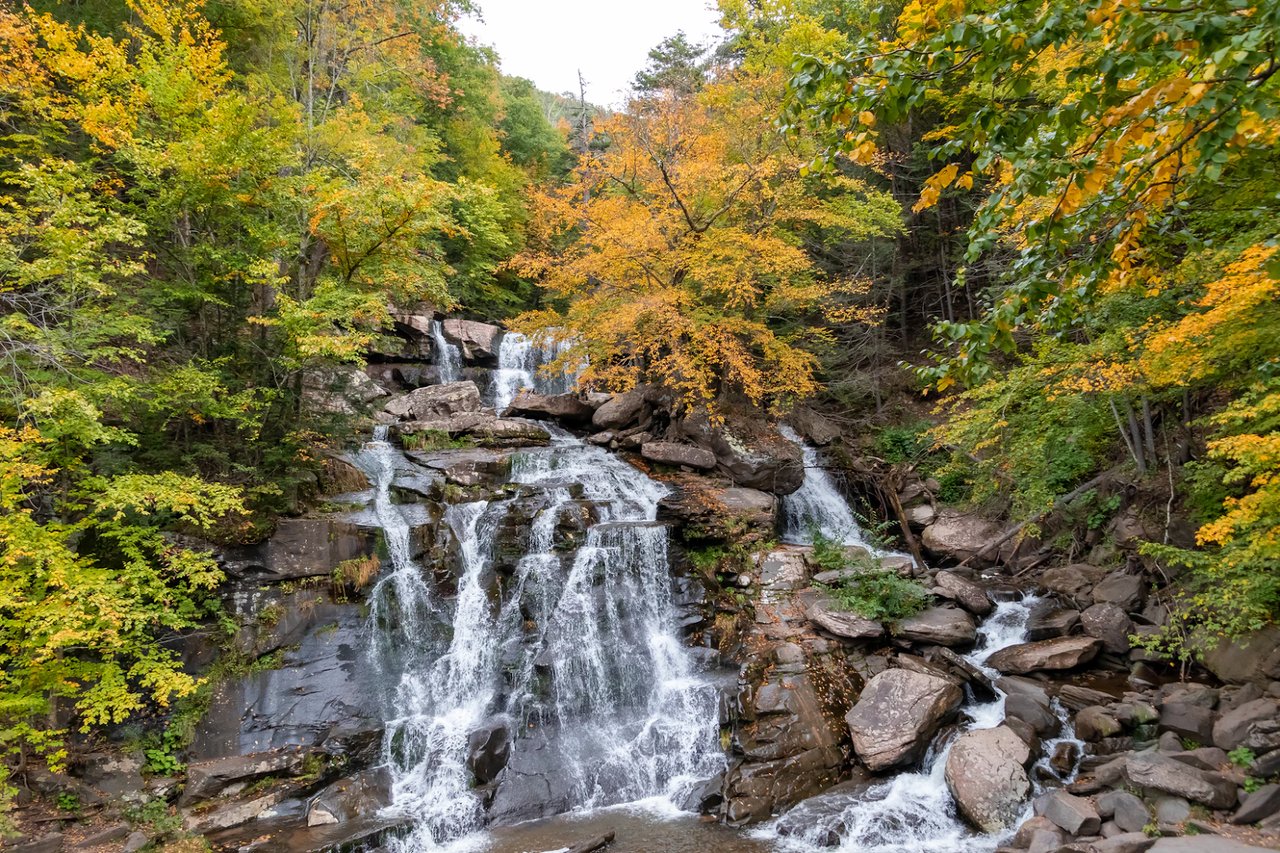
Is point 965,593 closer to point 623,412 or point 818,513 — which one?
point 818,513

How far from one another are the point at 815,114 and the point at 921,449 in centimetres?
1447

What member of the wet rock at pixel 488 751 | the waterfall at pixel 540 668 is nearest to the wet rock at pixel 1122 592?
the waterfall at pixel 540 668

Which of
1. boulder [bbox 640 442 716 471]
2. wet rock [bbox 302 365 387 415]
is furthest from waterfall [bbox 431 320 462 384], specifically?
wet rock [bbox 302 365 387 415]

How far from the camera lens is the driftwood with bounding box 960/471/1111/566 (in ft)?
36.5

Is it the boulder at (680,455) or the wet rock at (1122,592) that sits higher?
the boulder at (680,455)

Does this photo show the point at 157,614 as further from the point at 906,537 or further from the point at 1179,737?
the point at 906,537

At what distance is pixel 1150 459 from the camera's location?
33.2 ft

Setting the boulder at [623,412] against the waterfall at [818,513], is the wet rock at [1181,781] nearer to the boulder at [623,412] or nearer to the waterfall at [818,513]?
the waterfall at [818,513]

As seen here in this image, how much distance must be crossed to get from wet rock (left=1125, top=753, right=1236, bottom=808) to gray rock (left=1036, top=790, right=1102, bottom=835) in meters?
0.59

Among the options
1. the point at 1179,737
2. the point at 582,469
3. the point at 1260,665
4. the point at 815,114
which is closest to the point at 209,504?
the point at 582,469

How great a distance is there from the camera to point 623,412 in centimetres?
1653

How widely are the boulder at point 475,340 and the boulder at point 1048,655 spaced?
617 inches

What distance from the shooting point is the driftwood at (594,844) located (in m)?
6.99

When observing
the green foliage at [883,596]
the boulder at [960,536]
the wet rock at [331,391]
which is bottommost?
the green foliage at [883,596]
